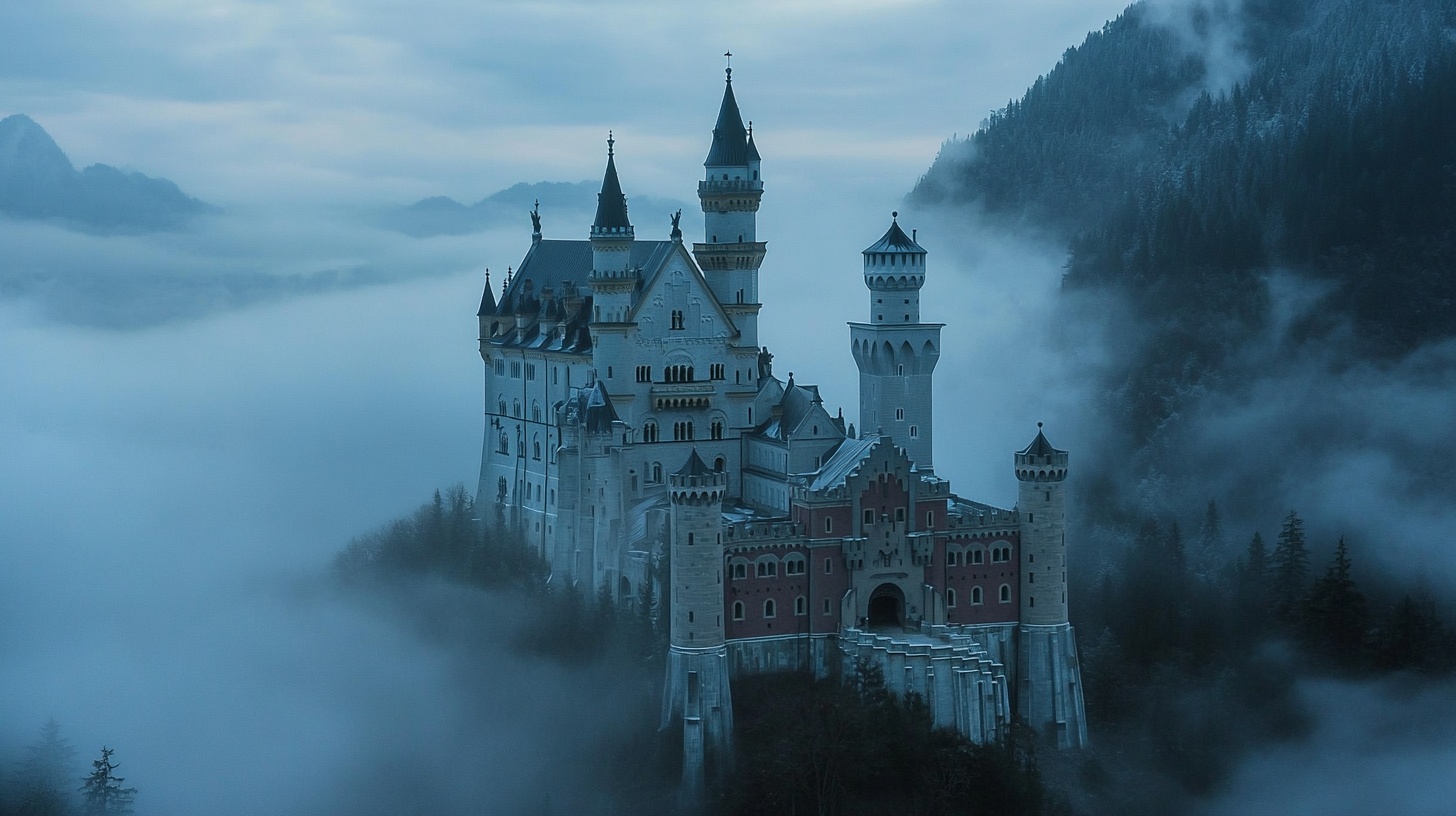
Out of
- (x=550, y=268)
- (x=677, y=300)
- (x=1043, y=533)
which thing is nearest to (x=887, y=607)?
(x=1043, y=533)

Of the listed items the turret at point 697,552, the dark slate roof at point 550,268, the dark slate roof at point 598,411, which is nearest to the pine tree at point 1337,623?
the turret at point 697,552

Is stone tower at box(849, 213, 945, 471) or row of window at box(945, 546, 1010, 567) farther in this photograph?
stone tower at box(849, 213, 945, 471)

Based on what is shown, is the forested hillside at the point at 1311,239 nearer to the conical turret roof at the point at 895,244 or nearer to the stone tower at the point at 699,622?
the conical turret roof at the point at 895,244

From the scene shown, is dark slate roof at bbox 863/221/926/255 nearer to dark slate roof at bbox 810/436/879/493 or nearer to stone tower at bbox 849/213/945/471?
stone tower at bbox 849/213/945/471

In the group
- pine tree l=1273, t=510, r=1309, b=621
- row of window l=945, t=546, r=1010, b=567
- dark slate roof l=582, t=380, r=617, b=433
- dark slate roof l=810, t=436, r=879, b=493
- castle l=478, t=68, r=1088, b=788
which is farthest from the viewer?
pine tree l=1273, t=510, r=1309, b=621

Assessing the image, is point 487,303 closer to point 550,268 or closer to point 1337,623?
point 550,268

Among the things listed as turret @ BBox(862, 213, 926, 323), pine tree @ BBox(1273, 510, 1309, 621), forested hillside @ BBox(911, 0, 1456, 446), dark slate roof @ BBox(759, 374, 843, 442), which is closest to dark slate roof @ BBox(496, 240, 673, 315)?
dark slate roof @ BBox(759, 374, 843, 442)

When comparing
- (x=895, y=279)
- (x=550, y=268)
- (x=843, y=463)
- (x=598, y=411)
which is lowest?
(x=843, y=463)
